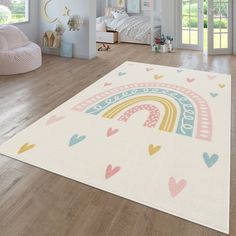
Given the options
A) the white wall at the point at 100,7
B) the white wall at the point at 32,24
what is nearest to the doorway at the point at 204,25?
the white wall at the point at 100,7

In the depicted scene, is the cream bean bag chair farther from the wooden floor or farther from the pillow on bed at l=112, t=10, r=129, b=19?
the pillow on bed at l=112, t=10, r=129, b=19

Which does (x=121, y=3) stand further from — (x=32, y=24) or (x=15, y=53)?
(x=15, y=53)

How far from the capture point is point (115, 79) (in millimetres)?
4184

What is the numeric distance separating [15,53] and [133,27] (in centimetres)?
366

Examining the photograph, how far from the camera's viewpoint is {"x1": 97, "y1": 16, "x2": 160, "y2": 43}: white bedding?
710cm

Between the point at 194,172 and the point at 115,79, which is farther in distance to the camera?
the point at 115,79

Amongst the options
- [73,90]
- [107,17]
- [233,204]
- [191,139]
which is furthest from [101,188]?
[107,17]

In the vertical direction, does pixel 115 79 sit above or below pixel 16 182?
above

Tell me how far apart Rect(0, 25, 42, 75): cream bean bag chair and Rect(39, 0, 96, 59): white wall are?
923 mm

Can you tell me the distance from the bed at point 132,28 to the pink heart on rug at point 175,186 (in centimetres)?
561

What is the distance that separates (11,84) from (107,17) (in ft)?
16.2

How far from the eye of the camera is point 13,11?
5410mm

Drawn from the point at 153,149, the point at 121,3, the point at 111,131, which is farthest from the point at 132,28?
the point at 153,149

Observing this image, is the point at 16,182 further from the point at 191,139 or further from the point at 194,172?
the point at 191,139
